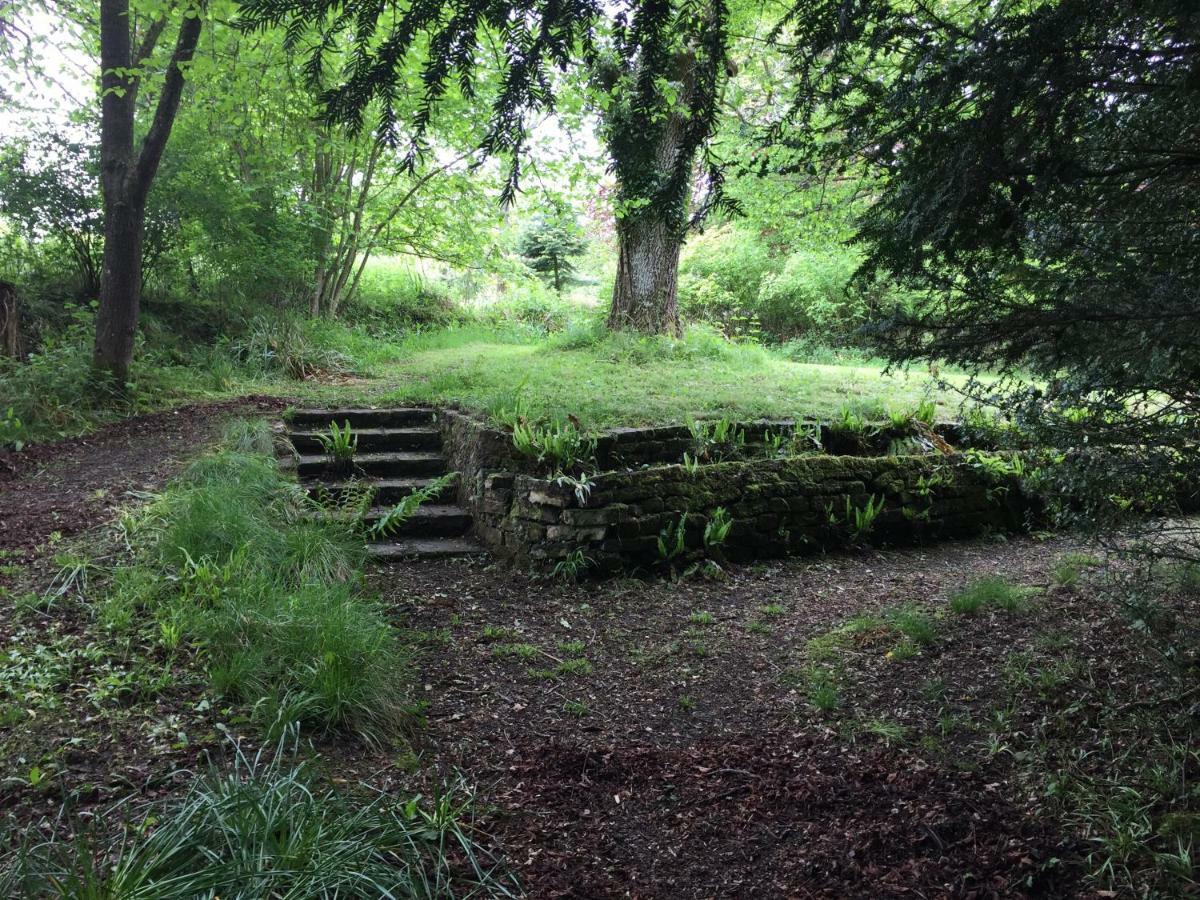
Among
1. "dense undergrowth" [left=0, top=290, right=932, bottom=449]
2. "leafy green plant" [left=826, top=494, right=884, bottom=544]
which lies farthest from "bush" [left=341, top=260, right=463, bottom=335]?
"leafy green plant" [left=826, top=494, right=884, bottom=544]

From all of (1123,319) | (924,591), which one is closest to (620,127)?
(1123,319)

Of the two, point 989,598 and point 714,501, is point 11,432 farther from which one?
point 989,598

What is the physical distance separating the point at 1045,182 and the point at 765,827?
7.39 feet

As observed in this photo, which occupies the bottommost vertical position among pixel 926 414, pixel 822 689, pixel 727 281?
pixel 822 689

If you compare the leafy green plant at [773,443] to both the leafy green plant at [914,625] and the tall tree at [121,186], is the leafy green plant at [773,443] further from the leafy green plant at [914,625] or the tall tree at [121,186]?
the tall tree at [121,186]

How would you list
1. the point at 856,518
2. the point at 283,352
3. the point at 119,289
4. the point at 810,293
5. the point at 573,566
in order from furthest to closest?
the point at 810,293 → the point at 283,352 → the point at 119,289 → the point at 856,518 → the point at 573,566

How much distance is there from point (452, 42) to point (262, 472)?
3681mm

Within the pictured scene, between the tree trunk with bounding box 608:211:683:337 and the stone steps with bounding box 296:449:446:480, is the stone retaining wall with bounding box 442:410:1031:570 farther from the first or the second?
the tree trunk with bounding box 608:211:683:337

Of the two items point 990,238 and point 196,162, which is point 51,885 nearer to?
point 990,238

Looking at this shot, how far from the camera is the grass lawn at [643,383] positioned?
631 centimetres

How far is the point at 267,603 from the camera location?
3449mm

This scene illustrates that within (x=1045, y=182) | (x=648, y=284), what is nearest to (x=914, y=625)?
(x=1045, y=182)

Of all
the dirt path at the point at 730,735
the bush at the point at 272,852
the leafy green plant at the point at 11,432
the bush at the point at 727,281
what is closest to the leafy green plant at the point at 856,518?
the dirt path at the point at 730,735

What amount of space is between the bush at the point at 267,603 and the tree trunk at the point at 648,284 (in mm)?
5978
